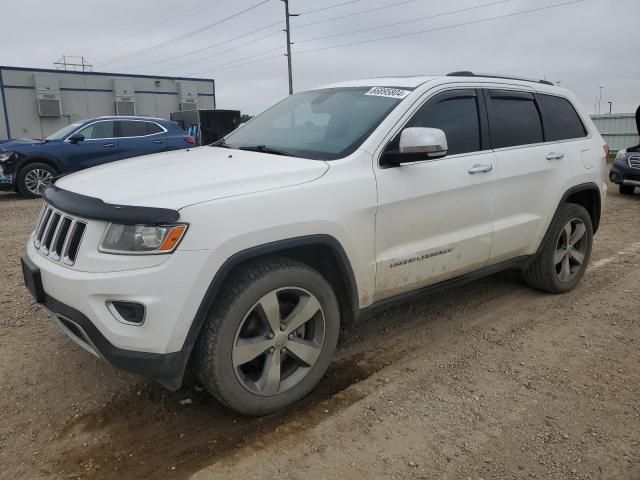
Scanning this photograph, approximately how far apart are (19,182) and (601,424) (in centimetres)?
1114

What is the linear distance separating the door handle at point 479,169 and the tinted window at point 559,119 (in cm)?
100

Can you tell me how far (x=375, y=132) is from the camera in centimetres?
323

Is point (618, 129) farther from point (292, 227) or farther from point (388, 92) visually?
point (292, 227)

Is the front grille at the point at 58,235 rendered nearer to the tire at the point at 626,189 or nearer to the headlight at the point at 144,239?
the headlight at the point at 144,239

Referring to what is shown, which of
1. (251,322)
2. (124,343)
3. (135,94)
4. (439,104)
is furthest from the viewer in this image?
(135,94)

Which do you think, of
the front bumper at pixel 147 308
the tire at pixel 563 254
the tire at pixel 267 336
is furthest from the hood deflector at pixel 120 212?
the tire at pixel 563 254

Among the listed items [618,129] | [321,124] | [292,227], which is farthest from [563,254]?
[618,129]

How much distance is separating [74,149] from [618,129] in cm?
2446

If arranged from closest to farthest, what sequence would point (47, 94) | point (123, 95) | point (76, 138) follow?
point (76, 138) → point (47, 94) → point (123, 95)

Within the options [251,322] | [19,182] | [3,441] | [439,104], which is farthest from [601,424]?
[19,182]

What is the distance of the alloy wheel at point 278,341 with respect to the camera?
8.90 ft

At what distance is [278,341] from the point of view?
2809 mm

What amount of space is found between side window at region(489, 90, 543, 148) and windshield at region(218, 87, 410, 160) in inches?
36.6

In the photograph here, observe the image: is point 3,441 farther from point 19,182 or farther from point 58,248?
point 19,182
